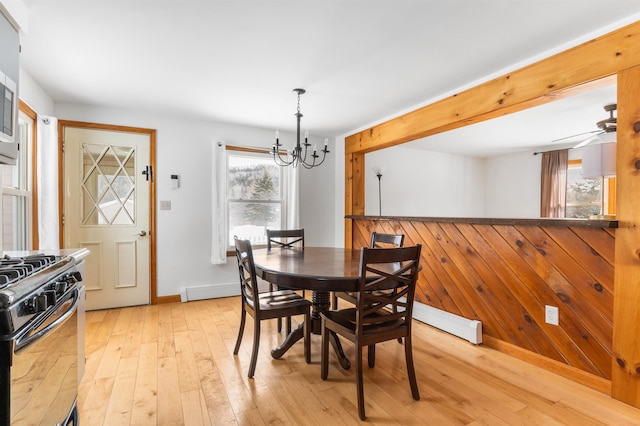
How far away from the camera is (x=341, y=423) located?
65.8 inches

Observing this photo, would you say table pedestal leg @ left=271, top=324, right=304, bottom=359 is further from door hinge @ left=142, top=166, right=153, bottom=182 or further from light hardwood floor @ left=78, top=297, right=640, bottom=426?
door hinge @ left=142, top=166, right=153, bottom=182

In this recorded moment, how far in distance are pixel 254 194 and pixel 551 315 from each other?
3.41 m

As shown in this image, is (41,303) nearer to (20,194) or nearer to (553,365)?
(20,194)

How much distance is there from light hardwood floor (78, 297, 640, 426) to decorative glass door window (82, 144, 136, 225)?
1.36 meters

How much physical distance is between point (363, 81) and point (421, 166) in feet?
10.9

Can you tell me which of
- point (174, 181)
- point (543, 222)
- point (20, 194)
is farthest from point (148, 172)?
point (543, 222)

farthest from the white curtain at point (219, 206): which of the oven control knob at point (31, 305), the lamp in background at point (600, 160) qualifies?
the lamp in background at point (600, 160)

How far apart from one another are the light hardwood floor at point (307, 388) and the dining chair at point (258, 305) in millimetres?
176

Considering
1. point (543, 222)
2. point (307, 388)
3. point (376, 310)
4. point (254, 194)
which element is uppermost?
point (254, 194)

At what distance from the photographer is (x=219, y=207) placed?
4016 mm

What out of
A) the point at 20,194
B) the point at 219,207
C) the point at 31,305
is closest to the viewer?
the point at 31,305

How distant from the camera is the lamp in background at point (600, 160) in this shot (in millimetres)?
2324

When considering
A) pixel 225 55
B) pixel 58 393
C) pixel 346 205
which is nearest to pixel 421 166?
pixel 346 205

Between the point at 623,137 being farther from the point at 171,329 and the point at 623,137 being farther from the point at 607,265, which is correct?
the point at 171,329
